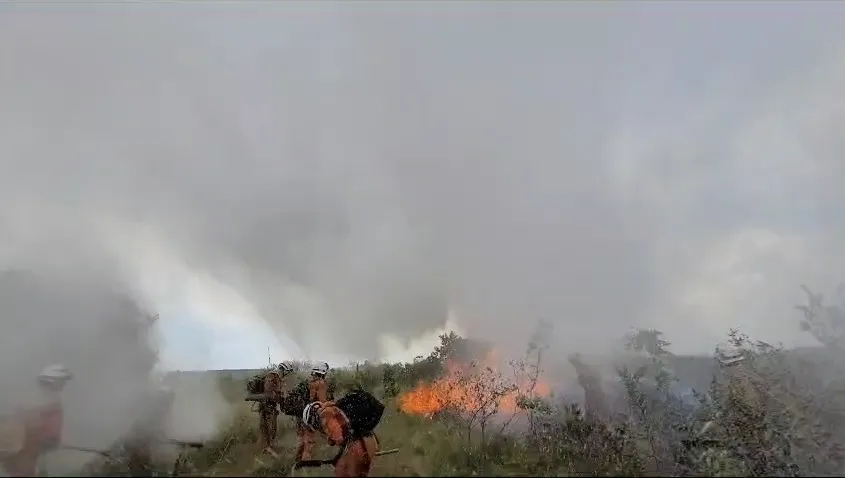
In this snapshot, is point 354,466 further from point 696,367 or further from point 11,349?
point 696,367

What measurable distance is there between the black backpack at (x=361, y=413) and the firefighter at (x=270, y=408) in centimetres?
486

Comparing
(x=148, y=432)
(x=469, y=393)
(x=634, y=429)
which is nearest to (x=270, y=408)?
(x=148, y=432)

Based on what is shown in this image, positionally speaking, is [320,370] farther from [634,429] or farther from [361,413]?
[634,429]

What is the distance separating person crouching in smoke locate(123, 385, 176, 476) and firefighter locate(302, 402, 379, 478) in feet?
16.5

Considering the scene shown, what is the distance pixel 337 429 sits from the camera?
14.8 metres

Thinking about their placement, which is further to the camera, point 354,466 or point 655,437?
point 655,437

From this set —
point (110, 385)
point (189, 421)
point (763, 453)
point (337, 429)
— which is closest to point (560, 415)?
point (763, 453)

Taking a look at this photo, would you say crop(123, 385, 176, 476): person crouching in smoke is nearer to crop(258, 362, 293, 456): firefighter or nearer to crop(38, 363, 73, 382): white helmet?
crop(38, 363, 73, 382): white helmet

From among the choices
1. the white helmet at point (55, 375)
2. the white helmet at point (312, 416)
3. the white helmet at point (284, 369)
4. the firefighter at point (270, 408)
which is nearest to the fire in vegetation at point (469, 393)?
the white helmet at point (284, 369)

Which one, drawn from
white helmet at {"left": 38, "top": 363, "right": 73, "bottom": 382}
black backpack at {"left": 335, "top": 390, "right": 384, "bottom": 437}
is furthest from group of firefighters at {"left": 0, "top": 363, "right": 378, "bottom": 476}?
black backpack at {"left": 335, "top": 390, "right": 384, "bottom": 437}

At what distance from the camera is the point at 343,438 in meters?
14.7

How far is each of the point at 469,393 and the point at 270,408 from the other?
8.14 meters

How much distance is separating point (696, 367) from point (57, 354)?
124 feet

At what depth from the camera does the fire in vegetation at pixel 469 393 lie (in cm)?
2175
